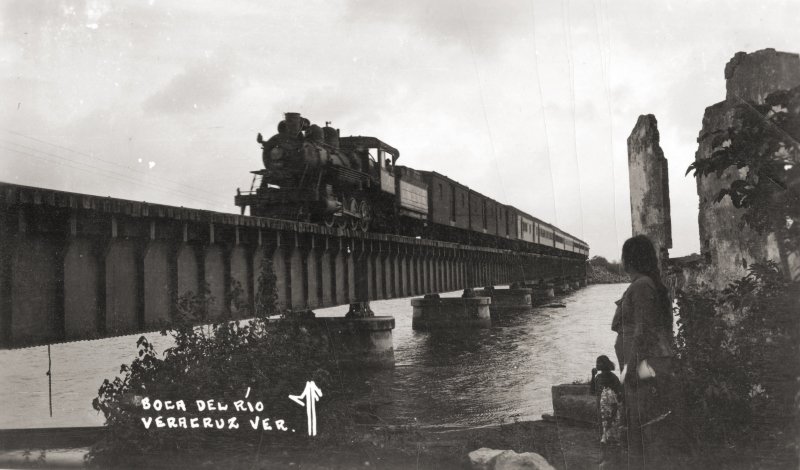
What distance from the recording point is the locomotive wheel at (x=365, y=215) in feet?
64.5

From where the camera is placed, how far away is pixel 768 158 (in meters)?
4.14

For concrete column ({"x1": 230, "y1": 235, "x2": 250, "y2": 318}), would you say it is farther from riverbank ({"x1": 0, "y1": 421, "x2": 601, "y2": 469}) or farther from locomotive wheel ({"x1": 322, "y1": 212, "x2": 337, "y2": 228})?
locomotive wheel ({"x1": 322, "y1": 212, "x2": 337, "y2": 228})

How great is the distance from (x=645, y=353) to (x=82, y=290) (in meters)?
5.95

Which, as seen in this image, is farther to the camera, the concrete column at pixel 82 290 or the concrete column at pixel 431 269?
the concrete column at pixel 431 269

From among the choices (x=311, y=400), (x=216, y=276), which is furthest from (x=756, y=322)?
(x=216, y=276)

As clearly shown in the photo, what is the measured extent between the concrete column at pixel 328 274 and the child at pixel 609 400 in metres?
9.95

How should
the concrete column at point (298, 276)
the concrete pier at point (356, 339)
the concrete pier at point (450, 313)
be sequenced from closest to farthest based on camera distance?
the concrete column at point (298, 276) < the concrete pier at point (356, 339) < the concrete pier at point (450, 313)

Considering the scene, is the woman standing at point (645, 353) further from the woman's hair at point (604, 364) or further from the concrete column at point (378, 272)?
the concrete column at point (378, 272)

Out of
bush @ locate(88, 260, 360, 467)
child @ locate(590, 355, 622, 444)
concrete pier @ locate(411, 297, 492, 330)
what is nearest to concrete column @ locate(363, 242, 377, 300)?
bush @ locate(88, 260, 360, 467)

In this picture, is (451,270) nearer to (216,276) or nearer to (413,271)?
(413,271)

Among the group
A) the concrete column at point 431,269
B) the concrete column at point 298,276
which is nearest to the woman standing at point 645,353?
the concrete column at point 298,276

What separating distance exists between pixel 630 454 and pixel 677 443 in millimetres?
450

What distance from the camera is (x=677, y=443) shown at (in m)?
4.78

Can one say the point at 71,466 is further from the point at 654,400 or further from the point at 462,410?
the point at 462,410
